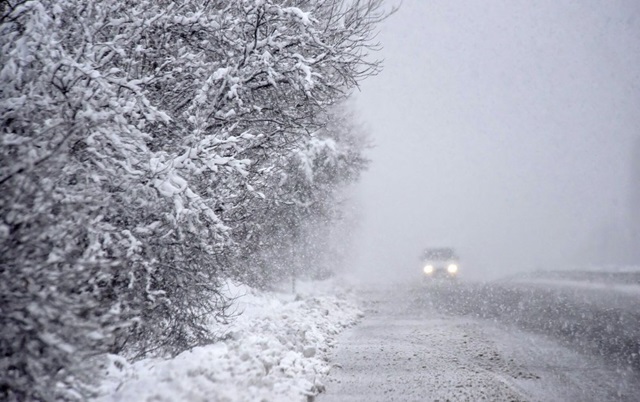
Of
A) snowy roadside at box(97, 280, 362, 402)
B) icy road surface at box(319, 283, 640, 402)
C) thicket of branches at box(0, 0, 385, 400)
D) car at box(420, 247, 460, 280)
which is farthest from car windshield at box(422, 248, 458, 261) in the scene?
thicket of branches at box(0, 0, 385, 400)

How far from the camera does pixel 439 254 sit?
24.9 m

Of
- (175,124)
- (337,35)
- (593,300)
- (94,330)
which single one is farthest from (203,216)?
(593,300)

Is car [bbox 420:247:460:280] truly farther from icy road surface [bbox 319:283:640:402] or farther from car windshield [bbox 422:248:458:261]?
icy road surface [bbox 319:283:640:402]

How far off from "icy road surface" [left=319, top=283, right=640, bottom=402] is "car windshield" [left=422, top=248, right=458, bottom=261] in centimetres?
1318

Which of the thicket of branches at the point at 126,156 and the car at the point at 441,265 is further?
the car at the point at 441,265

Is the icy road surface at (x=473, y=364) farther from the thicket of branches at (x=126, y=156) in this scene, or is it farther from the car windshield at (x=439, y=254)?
the car windshield at (x=439, y=254)

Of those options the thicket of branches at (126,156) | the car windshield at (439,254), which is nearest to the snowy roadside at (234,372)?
the thicket of branches at (126,156)

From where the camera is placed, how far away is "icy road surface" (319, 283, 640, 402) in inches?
206

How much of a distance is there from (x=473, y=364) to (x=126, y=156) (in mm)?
5153

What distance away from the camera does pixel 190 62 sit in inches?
222

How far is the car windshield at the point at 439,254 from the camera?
24.5m

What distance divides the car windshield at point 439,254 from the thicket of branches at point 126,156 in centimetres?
1830

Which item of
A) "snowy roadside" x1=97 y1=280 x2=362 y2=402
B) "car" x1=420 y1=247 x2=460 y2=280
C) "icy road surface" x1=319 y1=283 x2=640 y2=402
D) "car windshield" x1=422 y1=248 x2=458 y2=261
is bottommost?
"icy road surface" x1=319 y1=283 x2=640 y2=402

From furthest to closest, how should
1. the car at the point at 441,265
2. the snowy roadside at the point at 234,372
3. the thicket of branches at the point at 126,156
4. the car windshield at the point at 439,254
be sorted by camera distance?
the car windshield at the point at 439,254
the car at the point at 441,265
the snowy roadside at the point at 234,372
the thicket of branches at the point at 126,156
